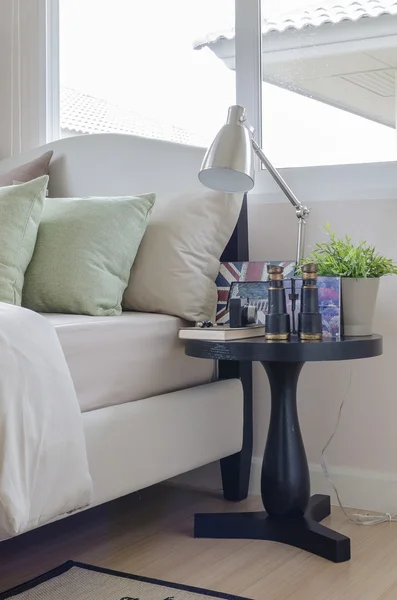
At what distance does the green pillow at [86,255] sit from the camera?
237 cm

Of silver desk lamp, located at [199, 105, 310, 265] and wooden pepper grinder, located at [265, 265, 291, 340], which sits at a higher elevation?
silver desk lamp, located at [199, 105, 310, 265]

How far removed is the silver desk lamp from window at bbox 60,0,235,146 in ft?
1.96

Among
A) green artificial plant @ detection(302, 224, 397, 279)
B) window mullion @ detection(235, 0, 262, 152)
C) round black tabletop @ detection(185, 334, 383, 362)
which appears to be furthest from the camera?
window mullion @ detection(235, 0, 262, 152)

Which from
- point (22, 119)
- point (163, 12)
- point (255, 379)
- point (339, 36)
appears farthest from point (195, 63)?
point (255, 379)

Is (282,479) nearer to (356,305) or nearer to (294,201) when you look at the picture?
(356,305)

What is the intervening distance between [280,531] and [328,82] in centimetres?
144

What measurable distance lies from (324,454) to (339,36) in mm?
1356

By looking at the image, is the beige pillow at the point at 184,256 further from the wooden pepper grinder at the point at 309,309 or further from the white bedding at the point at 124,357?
the wooden pepper grinder at the point at 309,309

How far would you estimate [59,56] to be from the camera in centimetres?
339

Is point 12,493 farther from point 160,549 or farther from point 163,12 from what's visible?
point 163,12

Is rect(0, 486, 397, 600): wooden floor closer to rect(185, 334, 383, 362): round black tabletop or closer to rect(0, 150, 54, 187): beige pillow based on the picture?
rect(185, 334, 383, 362): round black tabletop

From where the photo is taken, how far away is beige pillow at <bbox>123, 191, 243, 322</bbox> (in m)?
2.50

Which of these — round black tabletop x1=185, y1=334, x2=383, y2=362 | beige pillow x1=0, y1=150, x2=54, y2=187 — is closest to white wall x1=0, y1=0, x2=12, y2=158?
beige pillow x1=0, y1=150, x2=54, y2=187

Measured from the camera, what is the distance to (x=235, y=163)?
7.55 feet
